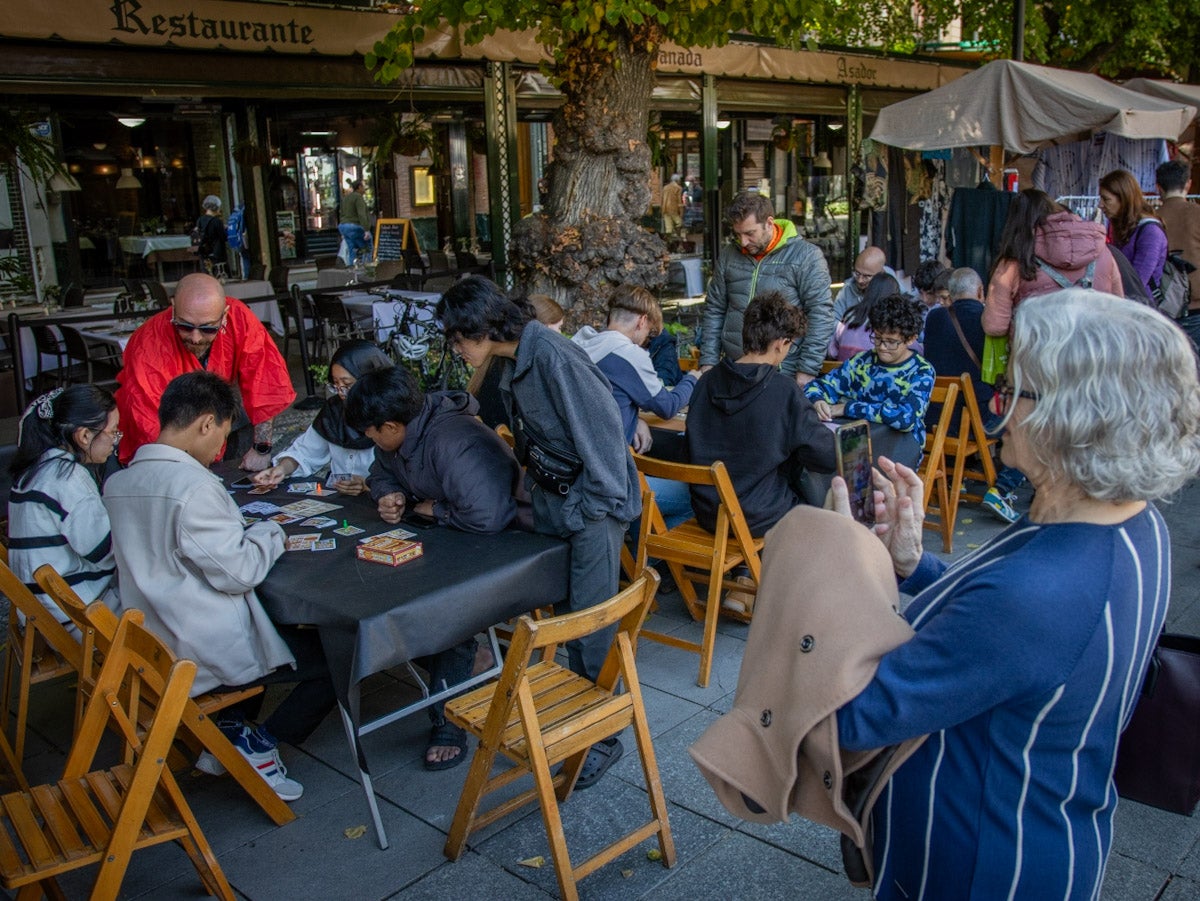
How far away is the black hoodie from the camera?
14.1ft

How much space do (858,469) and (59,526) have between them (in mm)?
2828

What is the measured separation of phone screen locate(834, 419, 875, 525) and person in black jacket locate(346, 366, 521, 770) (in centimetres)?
165

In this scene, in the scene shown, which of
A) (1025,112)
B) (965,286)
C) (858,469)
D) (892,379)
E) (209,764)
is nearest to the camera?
(858,469)

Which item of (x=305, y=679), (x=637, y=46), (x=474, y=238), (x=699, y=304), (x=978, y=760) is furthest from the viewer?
(x=474, y=238)

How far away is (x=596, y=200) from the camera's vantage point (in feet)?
23.1

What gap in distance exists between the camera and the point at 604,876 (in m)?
2.97

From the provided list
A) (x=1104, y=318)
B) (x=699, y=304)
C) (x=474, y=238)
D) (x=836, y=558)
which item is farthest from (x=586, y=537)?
(x=474, y=238)

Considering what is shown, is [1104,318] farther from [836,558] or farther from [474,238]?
[474,238]

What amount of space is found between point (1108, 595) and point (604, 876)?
1.97m

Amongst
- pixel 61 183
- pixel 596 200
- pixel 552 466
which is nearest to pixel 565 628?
pixel 552 466

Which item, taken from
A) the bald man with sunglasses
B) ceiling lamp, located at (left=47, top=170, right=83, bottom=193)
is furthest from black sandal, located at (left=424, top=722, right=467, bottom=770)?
ceiling lamp, located at (left=47, top=170, right=83, bottom=193)

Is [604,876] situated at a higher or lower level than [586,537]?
lower

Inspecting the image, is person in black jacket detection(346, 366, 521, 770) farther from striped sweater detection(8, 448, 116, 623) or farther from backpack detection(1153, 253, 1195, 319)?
backpack detection(1153, 253, 1195, 319)

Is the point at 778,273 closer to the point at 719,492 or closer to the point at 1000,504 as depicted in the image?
the point at 1000,504
